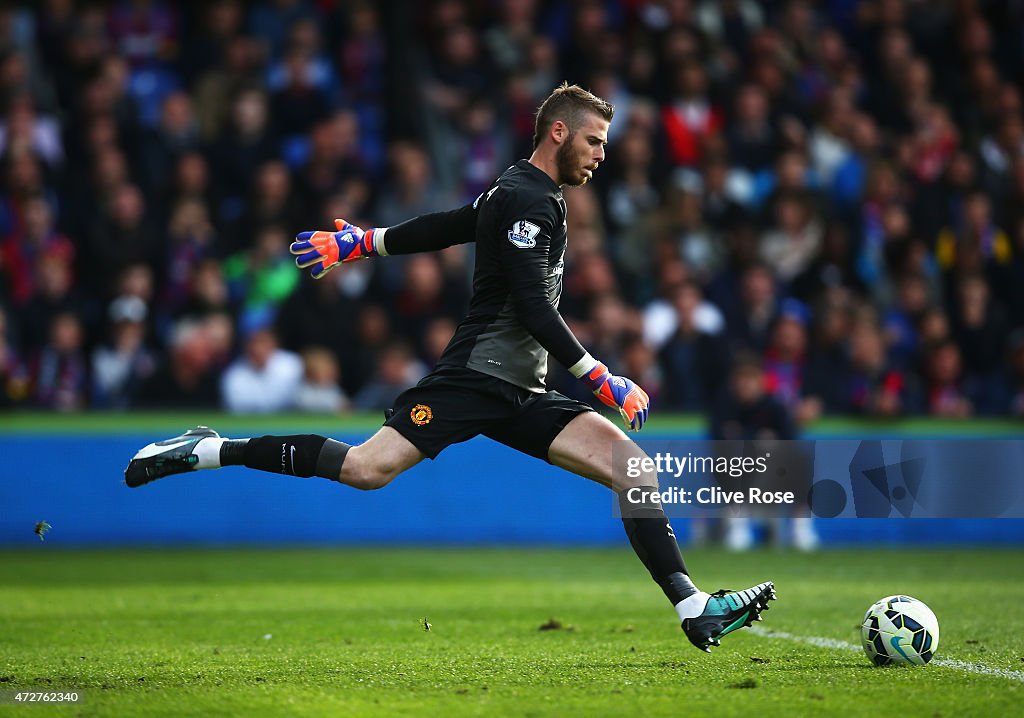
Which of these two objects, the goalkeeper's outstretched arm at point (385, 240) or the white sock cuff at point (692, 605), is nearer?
the white sock cuff at point (692, 605)

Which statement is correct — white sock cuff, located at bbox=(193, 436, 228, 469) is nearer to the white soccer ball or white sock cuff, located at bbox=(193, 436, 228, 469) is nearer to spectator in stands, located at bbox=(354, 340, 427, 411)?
the white soccer ball

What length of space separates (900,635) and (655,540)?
3.84ft

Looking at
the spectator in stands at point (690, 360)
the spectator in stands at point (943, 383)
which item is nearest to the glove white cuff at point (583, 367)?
the spectator in stands at point (690, 360)

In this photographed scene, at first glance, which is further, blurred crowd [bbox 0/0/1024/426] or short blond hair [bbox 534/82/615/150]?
blurred crowd [bbox 0/0/1024/426]

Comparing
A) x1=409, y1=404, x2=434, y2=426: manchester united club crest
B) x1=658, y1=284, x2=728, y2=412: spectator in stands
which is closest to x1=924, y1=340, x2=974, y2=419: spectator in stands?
x1=658, y1=284, x2=728, y2=412: spectator in stands

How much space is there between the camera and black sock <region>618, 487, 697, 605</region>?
6.34 m

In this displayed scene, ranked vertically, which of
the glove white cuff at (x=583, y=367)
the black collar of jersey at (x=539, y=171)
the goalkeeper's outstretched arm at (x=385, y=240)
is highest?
the black collar of jersey at (x=539, y=171)

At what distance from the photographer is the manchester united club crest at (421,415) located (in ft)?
21.2

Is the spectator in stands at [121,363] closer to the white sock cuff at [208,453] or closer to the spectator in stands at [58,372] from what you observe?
the spectator in stands at [58,372]

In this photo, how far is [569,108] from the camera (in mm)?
6566

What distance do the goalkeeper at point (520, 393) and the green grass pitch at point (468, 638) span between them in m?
0.75

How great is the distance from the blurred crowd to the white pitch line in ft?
21.6

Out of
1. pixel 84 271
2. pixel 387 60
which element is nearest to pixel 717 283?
pixel 387 60

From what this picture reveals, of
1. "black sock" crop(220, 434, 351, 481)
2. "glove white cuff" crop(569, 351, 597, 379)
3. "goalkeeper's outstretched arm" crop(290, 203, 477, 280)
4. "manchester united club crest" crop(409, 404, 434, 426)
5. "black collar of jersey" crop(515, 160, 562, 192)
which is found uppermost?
"black collar of jersey" crop(515, 160, 562, 192)
